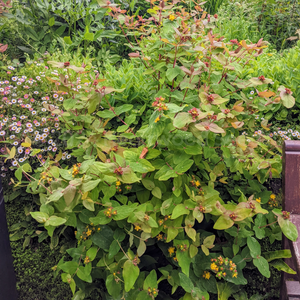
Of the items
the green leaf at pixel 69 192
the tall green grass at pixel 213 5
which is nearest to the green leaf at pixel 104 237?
the green leaf at pixel 69 192

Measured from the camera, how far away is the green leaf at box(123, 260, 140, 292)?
3.79 ft

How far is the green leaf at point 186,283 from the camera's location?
1.25 metres

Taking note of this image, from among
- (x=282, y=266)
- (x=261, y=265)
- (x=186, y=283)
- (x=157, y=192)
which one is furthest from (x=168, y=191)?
(x=282, y=266)

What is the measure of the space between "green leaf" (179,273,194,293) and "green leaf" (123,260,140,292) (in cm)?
23

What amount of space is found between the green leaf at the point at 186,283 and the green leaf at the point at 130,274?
231 millimetres

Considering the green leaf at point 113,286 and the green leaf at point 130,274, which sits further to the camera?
the green leaf at point 113,286

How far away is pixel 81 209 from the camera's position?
1327 millimetres

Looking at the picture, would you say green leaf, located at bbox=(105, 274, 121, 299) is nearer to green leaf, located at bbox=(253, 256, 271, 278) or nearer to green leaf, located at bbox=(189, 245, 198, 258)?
green leaf, located at bbox=(189, 245, 198, 258)

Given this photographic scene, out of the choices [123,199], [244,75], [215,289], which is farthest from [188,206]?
[244,75]

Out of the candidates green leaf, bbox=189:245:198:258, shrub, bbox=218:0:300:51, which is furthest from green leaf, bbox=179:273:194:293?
shrub, bbox=218:0:300:51

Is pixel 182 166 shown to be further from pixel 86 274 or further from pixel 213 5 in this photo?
pixel 213 5

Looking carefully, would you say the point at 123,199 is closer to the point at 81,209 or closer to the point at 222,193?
the point at 81,209

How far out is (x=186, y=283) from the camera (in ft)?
4.14

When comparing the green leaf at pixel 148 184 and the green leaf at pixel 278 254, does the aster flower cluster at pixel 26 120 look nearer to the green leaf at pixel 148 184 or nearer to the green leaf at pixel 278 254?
the green leaf at pixel 148 184
